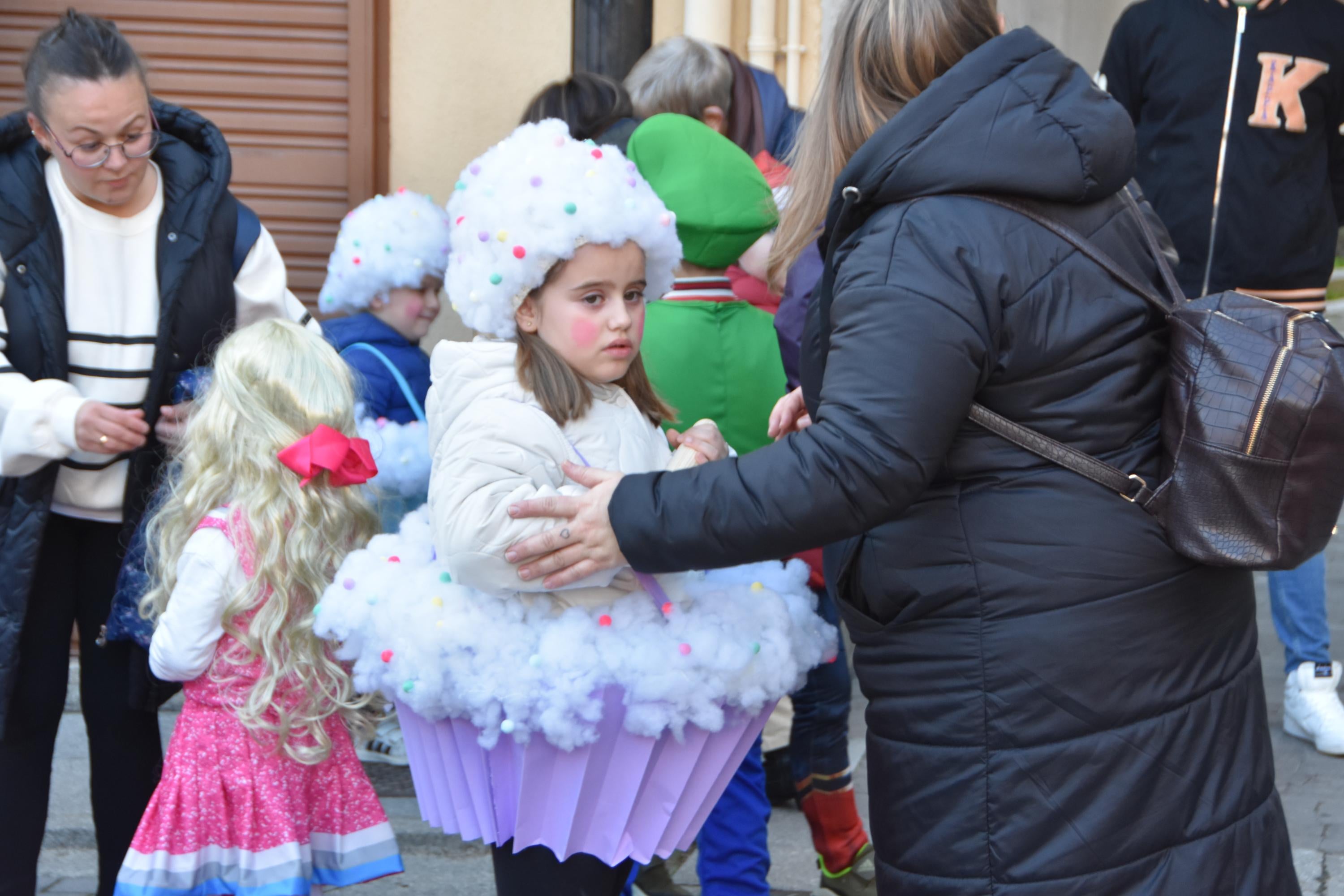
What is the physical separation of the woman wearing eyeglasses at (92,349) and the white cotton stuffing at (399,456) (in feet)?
2.04

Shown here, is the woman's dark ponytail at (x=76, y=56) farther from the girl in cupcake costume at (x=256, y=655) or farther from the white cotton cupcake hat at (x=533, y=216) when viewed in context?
the white cotton cupcake hat at (x=533, y=216)

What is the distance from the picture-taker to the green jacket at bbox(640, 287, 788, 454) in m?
3.33

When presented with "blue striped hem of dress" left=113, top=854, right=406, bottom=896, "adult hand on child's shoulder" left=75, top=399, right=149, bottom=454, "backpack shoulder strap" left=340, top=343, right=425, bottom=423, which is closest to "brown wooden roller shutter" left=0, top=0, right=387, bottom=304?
"backpack shoulder strap" left=340, top=343, right=425, bottom=423

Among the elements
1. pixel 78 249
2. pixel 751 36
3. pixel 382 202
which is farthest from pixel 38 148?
pixel 751 36

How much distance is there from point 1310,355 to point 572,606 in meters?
1.12

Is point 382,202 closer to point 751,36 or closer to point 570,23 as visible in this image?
point 570,23

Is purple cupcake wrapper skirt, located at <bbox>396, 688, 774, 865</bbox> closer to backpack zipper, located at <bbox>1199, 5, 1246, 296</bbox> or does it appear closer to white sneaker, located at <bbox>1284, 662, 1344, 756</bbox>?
white sneaker, located at <bbox>1284, 662, 1344, 756</bbox>

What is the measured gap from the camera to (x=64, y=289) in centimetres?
295

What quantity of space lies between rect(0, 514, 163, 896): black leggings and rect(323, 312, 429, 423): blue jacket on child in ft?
3.22

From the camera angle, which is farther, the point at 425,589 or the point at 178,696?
the point at 178,696

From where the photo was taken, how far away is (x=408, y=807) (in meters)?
4.27

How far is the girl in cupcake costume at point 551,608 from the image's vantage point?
6.87 ft

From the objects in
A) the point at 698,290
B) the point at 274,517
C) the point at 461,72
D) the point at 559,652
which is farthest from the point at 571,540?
the point at 461,72

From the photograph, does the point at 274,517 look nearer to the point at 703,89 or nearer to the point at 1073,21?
the point at 703,89
